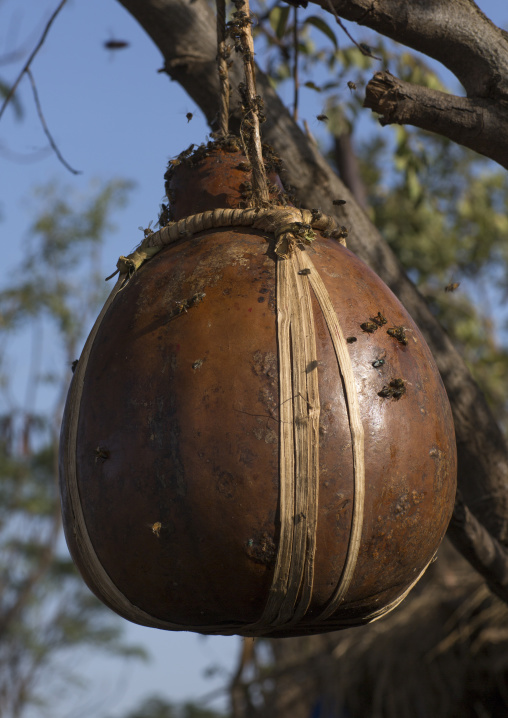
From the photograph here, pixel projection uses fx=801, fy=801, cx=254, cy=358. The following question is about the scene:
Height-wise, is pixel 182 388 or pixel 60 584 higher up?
pixel 60 584

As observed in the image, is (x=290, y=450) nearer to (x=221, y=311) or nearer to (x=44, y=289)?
(x=221, y=311)

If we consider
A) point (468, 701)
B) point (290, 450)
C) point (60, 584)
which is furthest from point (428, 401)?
point (60, 584)

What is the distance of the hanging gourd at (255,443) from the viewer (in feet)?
4.53

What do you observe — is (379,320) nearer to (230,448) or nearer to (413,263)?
(230,448)

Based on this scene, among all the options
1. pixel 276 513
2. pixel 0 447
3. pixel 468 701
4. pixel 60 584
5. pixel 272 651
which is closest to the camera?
pixel 276 513

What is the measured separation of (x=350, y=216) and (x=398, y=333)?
1067 millimetres

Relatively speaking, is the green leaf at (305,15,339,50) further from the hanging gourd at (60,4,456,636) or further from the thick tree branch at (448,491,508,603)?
the thick tree branch at (448,491,508,603)

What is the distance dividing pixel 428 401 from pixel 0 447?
1146 centimetres

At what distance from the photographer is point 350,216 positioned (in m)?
2.56

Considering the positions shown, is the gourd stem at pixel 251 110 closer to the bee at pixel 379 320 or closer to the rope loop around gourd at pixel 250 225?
the rope loop around gourd at pixel 250 225

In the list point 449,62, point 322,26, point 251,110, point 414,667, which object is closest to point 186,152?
point 251,110

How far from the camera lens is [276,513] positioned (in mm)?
1376

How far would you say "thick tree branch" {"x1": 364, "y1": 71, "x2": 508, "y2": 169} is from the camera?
190 cm

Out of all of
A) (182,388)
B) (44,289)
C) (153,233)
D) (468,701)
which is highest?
(44,289)
